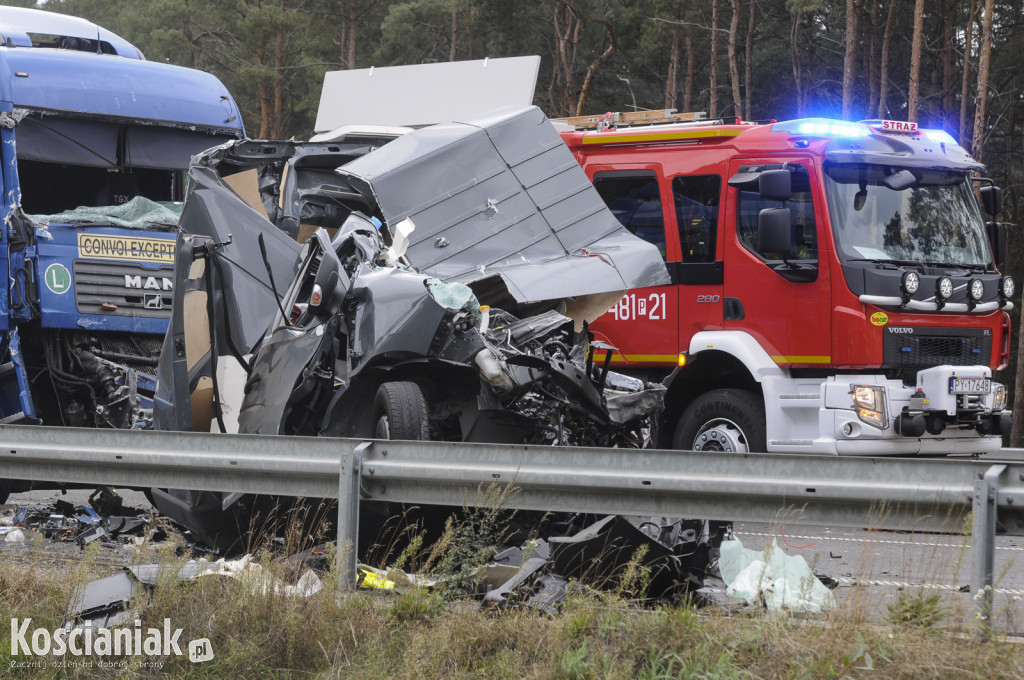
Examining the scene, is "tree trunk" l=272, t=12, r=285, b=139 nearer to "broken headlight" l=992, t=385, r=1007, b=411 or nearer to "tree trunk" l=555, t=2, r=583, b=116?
"tree trunk" l=555, t=2, r=583, b=116

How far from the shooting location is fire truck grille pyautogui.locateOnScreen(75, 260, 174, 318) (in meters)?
8.69

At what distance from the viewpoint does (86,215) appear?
8.88 metres

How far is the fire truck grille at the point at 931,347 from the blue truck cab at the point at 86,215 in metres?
5.35

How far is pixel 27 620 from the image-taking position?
13.8ft

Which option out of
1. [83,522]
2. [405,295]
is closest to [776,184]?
[405,295]

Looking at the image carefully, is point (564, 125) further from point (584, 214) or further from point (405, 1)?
point (405, 1)

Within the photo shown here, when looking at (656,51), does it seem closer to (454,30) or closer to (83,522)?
(454,30)

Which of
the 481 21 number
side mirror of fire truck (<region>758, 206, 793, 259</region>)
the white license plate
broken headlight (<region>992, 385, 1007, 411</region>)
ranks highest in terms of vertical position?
side mirror of fire truck (<region>758, 206, 793, 259</region>)

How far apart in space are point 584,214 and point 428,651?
4.37 m

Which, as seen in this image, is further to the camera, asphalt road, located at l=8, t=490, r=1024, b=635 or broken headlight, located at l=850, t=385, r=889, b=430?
broken headlight, located at l=850, t=385, r=889, b=430

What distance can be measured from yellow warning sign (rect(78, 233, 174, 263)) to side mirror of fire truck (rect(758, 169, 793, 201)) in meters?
4.55

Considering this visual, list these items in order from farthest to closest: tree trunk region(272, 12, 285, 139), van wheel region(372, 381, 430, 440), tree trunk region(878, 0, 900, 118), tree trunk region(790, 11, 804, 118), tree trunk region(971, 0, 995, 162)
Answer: tree trunk region(272, 12, 285, 139) < tree trunk region(790, 11, 804, 118) < tree trunk region(878, 0, 900, 118) < tree trunk region(971, 0, 995, 162) < van wheel region(372, 381, 430, 440)

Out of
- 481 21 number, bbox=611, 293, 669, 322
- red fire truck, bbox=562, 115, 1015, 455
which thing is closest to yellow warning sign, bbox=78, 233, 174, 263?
red fire truck, bbox=562, 115, 1015, 455
